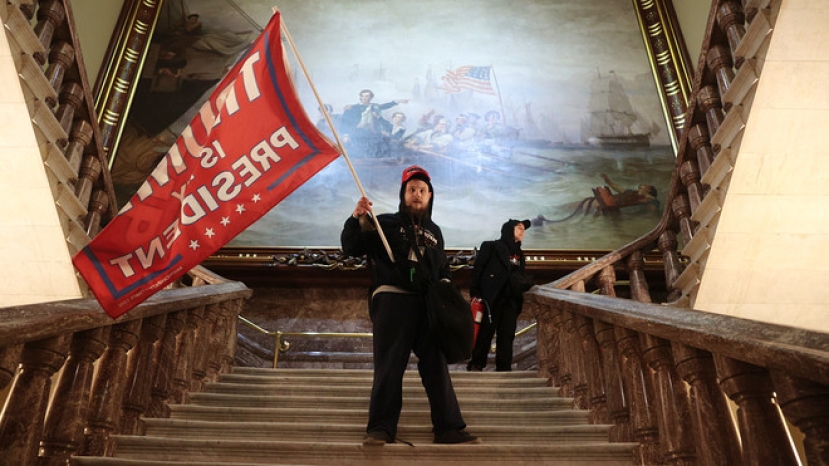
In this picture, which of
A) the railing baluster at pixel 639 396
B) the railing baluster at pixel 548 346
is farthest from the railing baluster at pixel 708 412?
the railing baluster at pixel 548 346

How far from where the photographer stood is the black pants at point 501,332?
6.01m

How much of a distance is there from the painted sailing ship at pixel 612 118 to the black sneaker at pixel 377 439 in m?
7.07

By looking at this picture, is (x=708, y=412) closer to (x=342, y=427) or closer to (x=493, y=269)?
(x=342, y=427)

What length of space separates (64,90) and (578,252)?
592 cm

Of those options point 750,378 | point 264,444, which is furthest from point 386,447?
point 750,378

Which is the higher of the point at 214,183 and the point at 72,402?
the point at 214,183

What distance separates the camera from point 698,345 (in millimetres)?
2441

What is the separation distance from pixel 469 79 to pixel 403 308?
7.03 metres

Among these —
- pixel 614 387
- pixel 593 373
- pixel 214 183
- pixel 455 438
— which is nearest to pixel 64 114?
pixel 214 183

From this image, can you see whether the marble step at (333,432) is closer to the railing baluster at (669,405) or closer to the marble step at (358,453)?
the marble step at (358,453)

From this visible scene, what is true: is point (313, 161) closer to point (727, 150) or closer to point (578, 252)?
point (727, 150)

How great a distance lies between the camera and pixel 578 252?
883 centimetres

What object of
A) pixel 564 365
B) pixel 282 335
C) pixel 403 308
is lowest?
pixel 564 365

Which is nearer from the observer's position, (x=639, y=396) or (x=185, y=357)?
(x=639, y=396)
